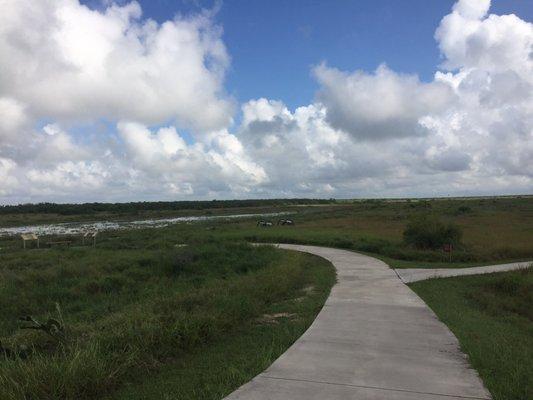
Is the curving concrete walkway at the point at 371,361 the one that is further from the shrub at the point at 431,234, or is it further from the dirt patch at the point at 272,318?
the shrub at the point at 431,234

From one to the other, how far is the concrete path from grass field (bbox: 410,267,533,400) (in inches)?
23.2

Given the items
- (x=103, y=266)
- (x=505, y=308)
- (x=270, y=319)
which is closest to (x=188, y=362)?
(x=270, y=319)

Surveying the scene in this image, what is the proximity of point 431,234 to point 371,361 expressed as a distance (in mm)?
16868

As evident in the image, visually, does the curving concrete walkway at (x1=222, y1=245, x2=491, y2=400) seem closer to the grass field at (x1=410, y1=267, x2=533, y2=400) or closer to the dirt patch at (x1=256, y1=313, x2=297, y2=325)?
the grass field at (x1=410, y1=267, x2=533, y2=400)

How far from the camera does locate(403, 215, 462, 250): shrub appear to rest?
21.3m

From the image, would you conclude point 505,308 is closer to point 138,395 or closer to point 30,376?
point 138,395

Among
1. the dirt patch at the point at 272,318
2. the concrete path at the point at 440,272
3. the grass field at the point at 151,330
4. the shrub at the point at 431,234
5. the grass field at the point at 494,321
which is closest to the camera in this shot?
the grass field at the point at 151,330

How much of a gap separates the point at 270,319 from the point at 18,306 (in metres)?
8.88

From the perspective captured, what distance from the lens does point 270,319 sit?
343 inches

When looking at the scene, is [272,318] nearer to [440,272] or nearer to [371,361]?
[371,361]

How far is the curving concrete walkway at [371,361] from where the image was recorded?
474 centimetres

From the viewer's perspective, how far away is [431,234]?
70.3 ft

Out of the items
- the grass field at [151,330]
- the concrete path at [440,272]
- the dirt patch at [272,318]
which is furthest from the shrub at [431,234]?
the dirt patch at [272,318]

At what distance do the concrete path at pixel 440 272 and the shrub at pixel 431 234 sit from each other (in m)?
4.19
